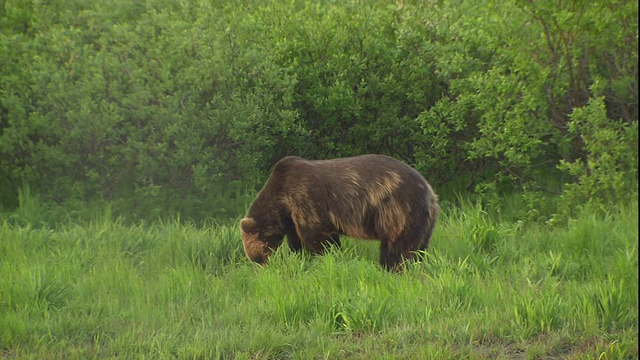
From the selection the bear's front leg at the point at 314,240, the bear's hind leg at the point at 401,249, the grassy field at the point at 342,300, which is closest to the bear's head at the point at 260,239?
the grassy field at the point at 342,300

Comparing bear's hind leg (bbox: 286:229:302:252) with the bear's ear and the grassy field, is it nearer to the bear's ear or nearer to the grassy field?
the grassy field

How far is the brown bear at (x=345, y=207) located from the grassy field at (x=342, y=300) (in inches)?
7.4

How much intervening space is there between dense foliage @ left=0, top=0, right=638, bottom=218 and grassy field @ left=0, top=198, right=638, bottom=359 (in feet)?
6.35

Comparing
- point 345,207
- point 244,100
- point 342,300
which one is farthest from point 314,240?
point 244,100

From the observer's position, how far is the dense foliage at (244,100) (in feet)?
30.9

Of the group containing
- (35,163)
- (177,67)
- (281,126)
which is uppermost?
(177,67)

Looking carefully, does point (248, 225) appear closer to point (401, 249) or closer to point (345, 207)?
point (345, 207)

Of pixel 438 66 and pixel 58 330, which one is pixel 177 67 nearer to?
pixel 438 66

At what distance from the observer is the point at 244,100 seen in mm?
9781

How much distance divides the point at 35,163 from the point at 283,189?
13.1 feet

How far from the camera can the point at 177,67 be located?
970 centimetres

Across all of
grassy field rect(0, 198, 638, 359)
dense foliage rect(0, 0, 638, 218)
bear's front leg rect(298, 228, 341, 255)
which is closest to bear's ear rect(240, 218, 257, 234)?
grassy field rect(0, 198, 638, 359)

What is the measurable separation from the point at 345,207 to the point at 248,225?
0.91m

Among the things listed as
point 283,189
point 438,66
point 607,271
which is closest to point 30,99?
point 283,189
